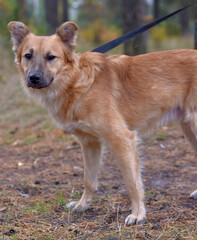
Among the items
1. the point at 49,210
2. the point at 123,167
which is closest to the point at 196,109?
the point at 123,167

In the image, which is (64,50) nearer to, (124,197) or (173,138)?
(124,197)

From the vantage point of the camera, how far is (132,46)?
7074 mm

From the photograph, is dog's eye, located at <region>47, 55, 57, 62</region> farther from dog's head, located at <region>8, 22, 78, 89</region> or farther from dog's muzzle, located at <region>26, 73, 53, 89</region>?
dog's muzzle, located at <region>26, 73, 53, 89</region>

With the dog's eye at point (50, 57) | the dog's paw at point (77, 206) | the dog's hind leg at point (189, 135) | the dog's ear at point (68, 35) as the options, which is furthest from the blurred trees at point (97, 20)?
the dog's paw at point (77, 206)

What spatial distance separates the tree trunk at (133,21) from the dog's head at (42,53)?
3.74 m

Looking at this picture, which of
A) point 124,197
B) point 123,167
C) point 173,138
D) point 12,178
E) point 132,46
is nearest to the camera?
point 123,167

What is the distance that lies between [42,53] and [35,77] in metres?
0.32

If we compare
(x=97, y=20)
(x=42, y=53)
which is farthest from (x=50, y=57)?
(x=97, y=20)

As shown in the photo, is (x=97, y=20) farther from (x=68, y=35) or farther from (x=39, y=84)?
(x=39, y=84)

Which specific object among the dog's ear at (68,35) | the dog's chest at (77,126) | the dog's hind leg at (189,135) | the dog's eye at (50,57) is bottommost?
the dog's hind leg at (189,135)

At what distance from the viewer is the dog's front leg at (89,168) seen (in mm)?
3541

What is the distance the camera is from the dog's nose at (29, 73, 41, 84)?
10.4 feet

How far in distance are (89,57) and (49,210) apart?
167cm

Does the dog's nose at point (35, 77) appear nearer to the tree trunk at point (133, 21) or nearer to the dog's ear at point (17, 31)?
the dog's ear at point (17, 31)
